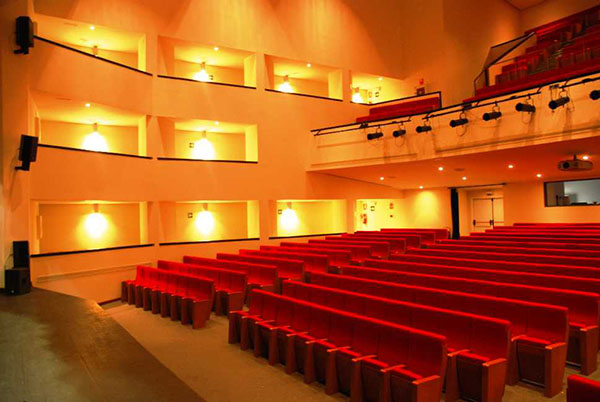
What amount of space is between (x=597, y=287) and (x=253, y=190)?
23.5 feet

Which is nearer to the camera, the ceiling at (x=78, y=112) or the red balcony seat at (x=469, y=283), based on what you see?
the red balcony seat at (x=469, y=283)


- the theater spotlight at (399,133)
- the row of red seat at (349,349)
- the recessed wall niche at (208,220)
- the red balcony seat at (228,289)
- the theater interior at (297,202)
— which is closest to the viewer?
the row of red seat at (349,349)

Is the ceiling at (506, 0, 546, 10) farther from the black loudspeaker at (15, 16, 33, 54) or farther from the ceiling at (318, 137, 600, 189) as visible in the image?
the black loudspeaker at (15, 16, 33, 54)

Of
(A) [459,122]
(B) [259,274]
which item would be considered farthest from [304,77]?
(B) [259,274]

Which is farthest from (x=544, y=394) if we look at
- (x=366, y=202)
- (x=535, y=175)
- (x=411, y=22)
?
(x=411, y=22)

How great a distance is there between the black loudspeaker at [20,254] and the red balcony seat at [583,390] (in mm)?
5525

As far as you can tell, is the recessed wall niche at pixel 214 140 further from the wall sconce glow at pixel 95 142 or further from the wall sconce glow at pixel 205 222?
the wall sconce glow at pixel 95 142

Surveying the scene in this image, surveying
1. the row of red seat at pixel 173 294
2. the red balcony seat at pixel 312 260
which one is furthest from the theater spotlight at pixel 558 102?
the row of red seat at pixel 173 294

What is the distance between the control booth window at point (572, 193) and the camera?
34.1 feet

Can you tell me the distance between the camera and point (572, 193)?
1073 cm

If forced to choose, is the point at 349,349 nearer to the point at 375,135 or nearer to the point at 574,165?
the point at 574,165

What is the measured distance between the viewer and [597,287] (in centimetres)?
389

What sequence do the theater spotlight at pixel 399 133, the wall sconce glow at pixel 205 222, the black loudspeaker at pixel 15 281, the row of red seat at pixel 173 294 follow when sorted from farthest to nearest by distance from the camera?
1. the wall sconce glow at pixel 205 222
2. the theater spotlight at pixel 399 133
3. the row of red seat at pixel 173 294
4. the black loudspeaker at pixel 15 281

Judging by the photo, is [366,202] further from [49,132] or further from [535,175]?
[49,132]
